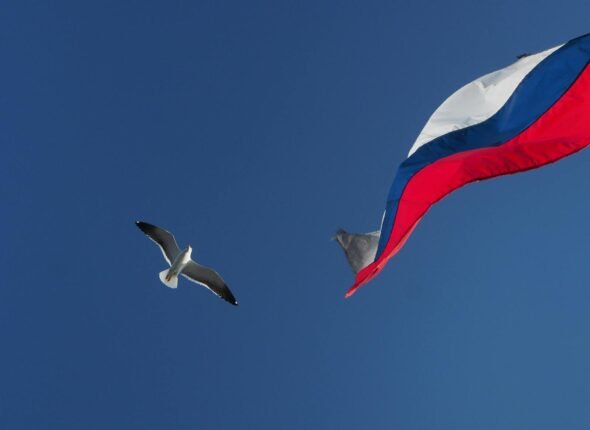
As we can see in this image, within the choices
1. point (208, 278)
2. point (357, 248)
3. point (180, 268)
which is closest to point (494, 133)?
point (357, 248)

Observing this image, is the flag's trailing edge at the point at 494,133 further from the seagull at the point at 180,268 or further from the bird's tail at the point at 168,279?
the bird's tail at the point at 168,279

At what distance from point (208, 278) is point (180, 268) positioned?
0.80 metres

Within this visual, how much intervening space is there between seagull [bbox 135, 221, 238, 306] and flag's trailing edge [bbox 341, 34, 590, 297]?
865 cm

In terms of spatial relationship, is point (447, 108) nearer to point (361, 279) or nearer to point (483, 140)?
point (483, 140)

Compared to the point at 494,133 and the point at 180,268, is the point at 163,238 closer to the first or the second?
the point at 180,268

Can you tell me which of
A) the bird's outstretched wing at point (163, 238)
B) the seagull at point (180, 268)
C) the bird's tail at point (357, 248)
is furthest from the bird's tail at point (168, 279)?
the bird's tail at point (357, 248)

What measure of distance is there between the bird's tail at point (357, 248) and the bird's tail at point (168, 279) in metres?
8.77

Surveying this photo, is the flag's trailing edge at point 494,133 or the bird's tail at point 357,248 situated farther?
the bird's tail at point 357,248

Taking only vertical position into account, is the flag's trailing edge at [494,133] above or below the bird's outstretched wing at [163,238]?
below

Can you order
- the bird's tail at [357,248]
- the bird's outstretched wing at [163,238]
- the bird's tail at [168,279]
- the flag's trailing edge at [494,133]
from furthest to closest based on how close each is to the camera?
the bird's outstretched wing at [163,238]
the bird's tail at [168,279]
the bird's tail at [357,248]
the flag's trailing edge at [494,133]

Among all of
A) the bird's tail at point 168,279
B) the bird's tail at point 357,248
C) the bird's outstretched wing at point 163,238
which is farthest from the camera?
the bird's outstretched wing at point 163,238

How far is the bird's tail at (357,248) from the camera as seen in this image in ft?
41.9

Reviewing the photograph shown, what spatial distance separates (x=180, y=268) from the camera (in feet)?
71.4

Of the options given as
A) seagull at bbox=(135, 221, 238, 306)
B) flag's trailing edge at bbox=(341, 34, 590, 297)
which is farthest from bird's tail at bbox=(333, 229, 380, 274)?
seagull at bbox=(135, 221, 238, 306)
